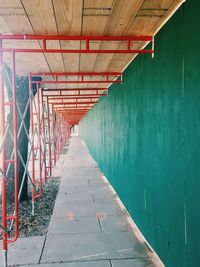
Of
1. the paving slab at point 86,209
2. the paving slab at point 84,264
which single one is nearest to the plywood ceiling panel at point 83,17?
the paving slab at point 84,264

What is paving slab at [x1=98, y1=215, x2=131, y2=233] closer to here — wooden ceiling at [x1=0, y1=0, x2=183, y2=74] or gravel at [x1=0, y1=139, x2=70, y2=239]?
gravel at [x1=0, y1=139, x2=70, y2=239]

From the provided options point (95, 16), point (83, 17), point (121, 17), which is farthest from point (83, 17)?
point (121, 17)

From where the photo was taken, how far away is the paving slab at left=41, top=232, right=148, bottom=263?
13.1ft

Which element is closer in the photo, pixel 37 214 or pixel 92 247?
pixel 92 247

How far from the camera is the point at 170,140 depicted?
3.15 metres

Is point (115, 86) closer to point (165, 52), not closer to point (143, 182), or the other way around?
point (143, 182)

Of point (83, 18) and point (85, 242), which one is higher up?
point (83, 18)

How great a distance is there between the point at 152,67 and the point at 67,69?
2409 millimetres

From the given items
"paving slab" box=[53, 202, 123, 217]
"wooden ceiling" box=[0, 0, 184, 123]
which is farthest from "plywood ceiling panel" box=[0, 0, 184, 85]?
"paving slab" box=[53, 202, 123, 217]

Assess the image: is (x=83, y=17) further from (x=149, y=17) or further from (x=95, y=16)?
(x=149, y=17)

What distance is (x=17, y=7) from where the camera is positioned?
2846 mm

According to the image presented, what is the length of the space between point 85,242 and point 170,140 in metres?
2.36

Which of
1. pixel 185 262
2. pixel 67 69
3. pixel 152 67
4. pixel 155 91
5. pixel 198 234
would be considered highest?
pixel 67 69

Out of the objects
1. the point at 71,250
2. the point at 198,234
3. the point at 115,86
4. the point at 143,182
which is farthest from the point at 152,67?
the point at 115,86
